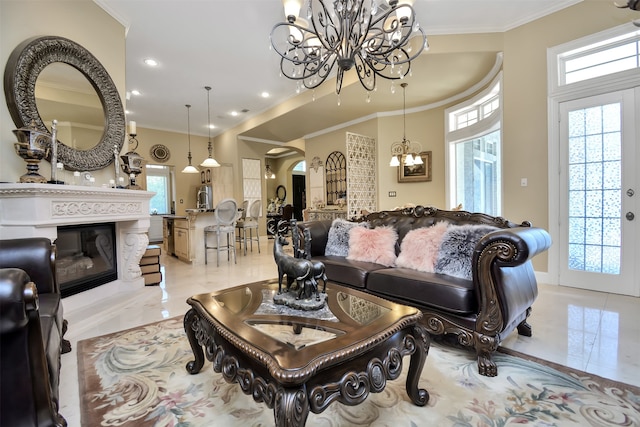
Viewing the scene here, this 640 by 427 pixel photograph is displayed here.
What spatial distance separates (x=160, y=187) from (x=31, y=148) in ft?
25.0

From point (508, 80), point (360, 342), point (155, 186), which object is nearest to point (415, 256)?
point (360, 342)

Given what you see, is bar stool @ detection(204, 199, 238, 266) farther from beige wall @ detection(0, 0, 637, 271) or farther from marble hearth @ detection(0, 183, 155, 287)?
beige wall @ detection(0, 0, 637, 271)

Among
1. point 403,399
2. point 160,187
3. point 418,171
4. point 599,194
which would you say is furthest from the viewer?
point 160,187

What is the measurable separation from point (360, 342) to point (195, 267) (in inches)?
172

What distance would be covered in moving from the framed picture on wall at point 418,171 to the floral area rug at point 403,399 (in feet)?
14.4

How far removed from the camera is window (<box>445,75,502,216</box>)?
469 centimetres

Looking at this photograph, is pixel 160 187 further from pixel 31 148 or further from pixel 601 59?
pixel 601 59

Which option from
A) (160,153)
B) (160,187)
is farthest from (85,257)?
(160,187)

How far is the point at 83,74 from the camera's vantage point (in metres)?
2.99

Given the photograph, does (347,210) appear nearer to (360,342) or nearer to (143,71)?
(143,71)

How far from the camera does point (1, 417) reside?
92 centimetres

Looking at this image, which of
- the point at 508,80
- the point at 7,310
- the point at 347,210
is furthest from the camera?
the point at 347,210

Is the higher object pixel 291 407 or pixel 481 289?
pixel 481 289

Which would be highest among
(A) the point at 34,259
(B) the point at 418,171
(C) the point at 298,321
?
(B) the point at 418,171
